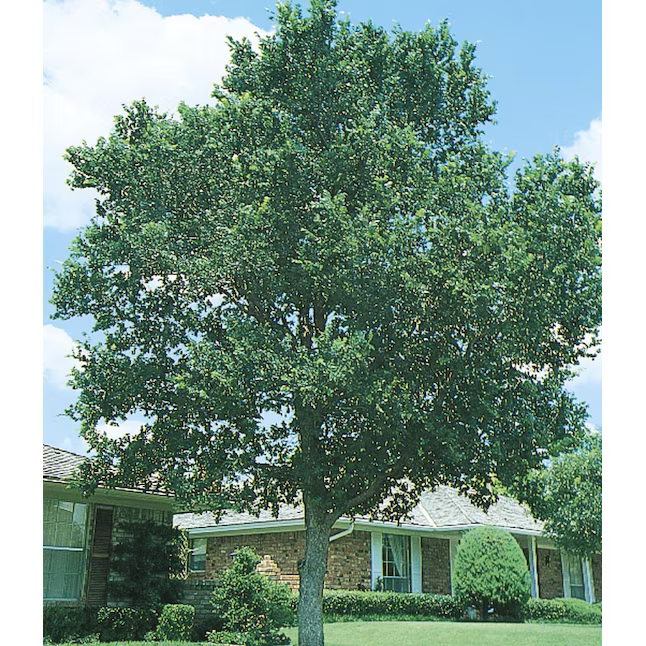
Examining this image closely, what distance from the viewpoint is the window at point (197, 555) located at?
77.1 ft

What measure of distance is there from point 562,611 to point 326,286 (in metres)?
16.4

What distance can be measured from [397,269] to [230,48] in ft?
20.6

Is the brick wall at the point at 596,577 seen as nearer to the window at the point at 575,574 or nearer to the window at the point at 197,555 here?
the window at the point at 575,574

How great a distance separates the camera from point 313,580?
13.0m

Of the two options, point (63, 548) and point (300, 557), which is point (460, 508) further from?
point (63, 548)

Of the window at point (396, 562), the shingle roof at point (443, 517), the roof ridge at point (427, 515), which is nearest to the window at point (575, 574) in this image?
the shingle roof at point (443, 517)

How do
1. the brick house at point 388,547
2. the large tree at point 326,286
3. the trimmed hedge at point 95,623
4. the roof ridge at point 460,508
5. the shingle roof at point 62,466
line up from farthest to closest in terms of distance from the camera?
the roof ridge at point 460,508
the brick house at point 388,547
the shingle roof at point 62,466
the trimmed hedge at point 95,623
the large tree at point 326,286

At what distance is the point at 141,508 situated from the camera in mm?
16125

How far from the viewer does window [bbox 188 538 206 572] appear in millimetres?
23500

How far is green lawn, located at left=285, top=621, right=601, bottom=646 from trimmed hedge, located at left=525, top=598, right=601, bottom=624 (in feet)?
13.3

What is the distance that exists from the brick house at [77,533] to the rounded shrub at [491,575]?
995 centimetres

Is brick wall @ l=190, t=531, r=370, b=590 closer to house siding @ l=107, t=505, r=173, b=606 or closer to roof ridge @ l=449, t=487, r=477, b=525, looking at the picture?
roof ridge @ l=449, t=487, r=477, b=525
